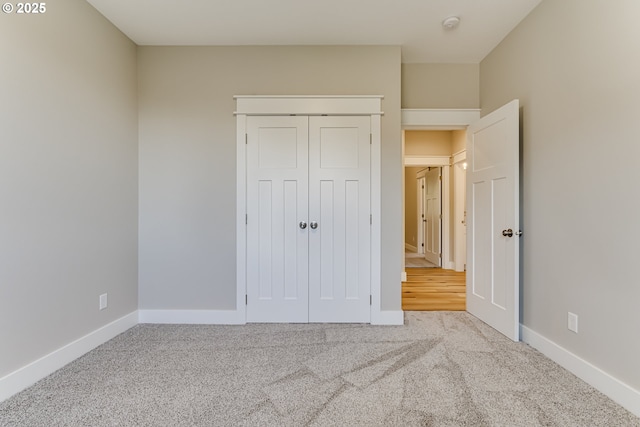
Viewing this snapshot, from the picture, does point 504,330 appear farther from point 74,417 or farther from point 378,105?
point 74,417

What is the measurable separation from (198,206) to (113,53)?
4.68 ft

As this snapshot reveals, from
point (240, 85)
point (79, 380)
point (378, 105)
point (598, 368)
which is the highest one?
point (240, 85)

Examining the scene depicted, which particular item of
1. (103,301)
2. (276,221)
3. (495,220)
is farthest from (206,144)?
(495,220)

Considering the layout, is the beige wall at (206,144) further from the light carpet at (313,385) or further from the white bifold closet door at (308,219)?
the light carpet at (313,385)

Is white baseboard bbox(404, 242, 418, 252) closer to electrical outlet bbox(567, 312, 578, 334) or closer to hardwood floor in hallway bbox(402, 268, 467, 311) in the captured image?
hardwood floor in hallway bbox(402, 268, 467, 311)

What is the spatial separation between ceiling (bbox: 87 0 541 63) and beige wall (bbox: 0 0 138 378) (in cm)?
38

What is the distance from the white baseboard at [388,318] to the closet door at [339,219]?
7 centimetres

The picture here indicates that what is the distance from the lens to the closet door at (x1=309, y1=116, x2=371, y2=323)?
280 cm

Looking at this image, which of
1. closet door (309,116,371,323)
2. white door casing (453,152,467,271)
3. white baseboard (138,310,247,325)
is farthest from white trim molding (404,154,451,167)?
white baseboard (138,310,247,325)

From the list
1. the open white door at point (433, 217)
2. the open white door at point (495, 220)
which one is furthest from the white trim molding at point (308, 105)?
the open white door at point (433, 217)

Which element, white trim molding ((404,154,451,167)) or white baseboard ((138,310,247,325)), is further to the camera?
white trim molding ((404,154,451,167))

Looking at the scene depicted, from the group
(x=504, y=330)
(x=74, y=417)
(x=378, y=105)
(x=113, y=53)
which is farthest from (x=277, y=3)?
(x=504, y=330)

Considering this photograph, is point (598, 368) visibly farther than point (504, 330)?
No

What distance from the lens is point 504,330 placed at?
8.27 ft
